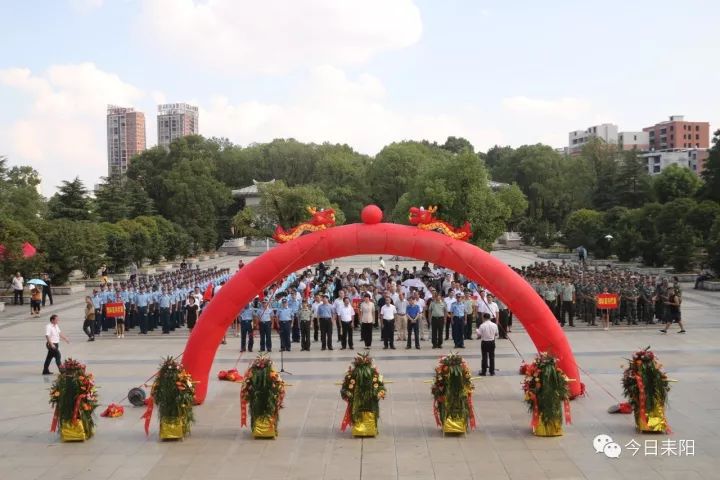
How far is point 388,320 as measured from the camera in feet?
63.8

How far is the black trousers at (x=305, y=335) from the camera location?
19.7 m

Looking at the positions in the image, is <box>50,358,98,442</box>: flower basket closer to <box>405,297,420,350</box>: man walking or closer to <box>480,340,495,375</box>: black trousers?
<box>480,340,495,375</box>: black trousers

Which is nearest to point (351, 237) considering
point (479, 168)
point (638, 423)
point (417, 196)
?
point (638, 423)

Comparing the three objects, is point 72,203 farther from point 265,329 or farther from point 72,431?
point 72,431

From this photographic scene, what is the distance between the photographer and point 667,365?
1681cm

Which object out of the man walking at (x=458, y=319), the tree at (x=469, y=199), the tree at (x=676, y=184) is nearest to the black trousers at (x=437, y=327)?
the man walking at (x=458, y=319)

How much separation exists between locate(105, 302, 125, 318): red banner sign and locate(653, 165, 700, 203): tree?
144 ft

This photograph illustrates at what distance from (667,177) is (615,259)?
9.53 m

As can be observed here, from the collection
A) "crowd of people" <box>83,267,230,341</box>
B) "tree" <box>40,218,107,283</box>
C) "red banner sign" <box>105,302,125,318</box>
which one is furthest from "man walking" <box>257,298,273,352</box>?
"tree" <box>40,218,107,283</box>

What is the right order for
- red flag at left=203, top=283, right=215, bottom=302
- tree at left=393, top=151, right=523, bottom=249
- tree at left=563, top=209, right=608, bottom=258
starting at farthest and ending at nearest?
tree at left=563, top=209, right=608, bottom=258
tree at left=393, top=151, right=523, bottom=249
red flag at left=203, top=283, right=215, bottom=302

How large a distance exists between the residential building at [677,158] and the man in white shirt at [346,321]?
93.2m

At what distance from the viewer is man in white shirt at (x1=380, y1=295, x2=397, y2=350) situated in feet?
63.3

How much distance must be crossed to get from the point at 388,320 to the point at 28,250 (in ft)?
72.7

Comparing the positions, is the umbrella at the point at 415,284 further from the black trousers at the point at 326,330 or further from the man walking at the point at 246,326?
the man walking at the point at 246,326
